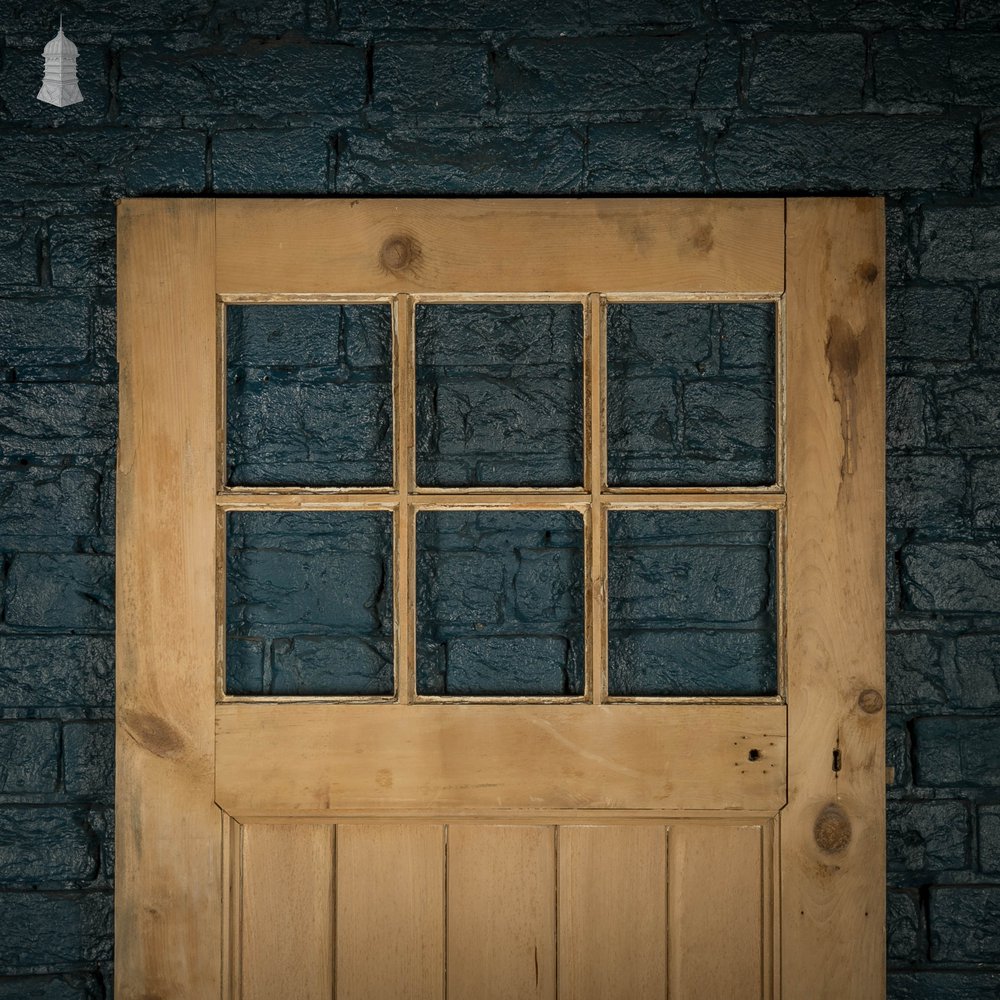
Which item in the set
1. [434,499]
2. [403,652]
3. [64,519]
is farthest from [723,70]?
[64,519]

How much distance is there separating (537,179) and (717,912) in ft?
4.69

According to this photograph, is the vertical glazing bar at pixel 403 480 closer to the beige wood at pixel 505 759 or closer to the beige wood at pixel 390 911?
the beige wood at pixel 505 759

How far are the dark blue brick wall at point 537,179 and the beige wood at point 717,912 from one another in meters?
0.28

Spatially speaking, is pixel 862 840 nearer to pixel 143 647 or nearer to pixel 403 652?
pixel 403 652

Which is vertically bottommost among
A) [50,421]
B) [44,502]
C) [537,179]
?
[44,502]

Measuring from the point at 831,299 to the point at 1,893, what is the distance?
1934 millimetres

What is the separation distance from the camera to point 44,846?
5.91 feet

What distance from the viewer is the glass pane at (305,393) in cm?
181

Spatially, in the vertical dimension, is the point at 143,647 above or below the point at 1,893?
above

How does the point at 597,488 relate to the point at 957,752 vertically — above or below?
above

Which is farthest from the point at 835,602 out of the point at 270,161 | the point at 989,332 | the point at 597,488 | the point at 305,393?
the point at 270,161

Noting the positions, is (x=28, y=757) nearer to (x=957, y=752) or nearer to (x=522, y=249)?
(x=522, y=249)

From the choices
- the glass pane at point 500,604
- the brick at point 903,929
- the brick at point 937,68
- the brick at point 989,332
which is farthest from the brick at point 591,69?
the brick at point 903,929

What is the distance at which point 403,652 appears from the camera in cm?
178
